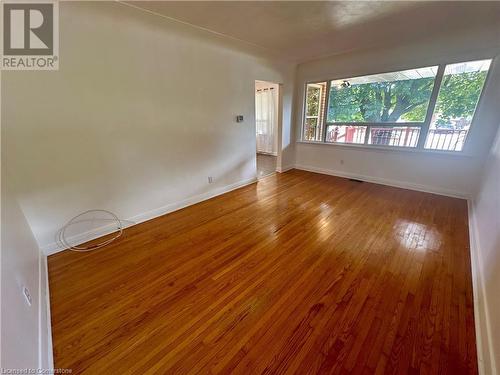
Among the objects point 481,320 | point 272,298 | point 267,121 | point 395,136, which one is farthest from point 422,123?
point 267,121

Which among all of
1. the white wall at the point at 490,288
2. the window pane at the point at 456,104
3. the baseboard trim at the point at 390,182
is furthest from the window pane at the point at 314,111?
the white wall at the point at 490,288

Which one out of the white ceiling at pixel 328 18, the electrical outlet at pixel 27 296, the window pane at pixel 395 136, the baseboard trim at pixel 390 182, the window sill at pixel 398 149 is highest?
the white ceiling at pixel 328 18

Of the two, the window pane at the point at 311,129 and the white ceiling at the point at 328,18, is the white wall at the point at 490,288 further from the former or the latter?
the window pane at the point at 311,129

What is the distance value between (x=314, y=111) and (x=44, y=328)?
541cm

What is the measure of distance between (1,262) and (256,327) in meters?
1.40

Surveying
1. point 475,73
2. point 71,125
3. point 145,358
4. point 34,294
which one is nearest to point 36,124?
point 71,125

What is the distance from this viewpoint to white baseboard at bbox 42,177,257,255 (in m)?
2.20

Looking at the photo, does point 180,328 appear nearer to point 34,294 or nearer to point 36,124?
point 34,294

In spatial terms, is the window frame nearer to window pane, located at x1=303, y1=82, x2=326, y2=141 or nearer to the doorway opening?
window pane, located at x1=303, y1=82, x2=326, y2=141

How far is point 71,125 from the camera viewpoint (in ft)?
6.89

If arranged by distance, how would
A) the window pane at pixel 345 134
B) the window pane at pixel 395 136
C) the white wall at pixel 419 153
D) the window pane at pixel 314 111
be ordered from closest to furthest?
the white wall at pixel 419 153 → the window pane at pixel 395 136 → the window pane at pixel 345 134 → the window pane at pixel 314 111

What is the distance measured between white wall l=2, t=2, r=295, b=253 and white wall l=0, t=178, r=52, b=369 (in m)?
0.75

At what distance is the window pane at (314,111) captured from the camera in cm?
490

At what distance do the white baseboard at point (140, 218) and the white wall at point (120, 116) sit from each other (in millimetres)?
29
